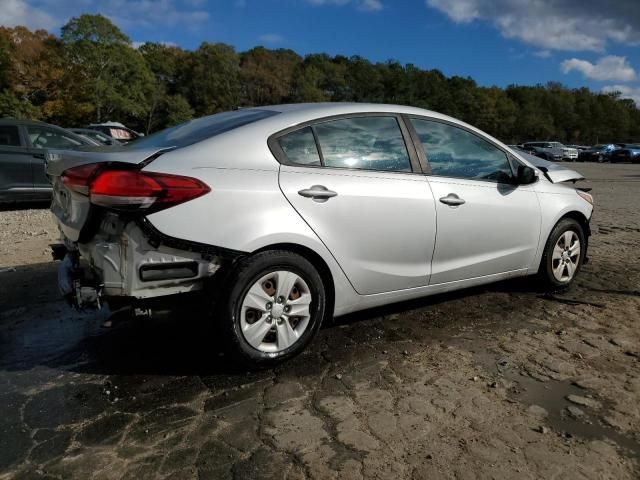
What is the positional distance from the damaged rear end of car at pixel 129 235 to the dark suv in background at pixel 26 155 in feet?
22.6

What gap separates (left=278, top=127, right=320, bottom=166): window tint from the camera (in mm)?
3201

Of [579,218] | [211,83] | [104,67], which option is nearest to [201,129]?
[579,218]

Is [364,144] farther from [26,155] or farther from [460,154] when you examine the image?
[26,155]

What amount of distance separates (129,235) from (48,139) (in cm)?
783

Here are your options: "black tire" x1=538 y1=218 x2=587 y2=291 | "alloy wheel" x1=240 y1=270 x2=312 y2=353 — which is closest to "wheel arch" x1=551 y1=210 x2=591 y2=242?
"black tire" x1=538 y1=218 x2=587 y2=291

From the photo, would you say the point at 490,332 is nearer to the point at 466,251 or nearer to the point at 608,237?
the point at 466,251

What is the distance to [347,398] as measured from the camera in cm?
285

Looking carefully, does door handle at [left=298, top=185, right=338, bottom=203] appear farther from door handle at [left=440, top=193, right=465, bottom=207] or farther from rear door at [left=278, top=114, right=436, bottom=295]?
door handle at [left=440, top=193, right=465, bottom=207]

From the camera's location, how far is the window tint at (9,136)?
9062 mm

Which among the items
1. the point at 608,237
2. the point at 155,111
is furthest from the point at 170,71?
the point at 608,237

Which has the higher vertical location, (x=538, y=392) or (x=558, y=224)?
(x=558, y=224)

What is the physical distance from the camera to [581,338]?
370 cm

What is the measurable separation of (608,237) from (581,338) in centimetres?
464

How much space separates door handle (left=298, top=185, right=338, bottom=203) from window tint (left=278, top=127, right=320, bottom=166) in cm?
19
